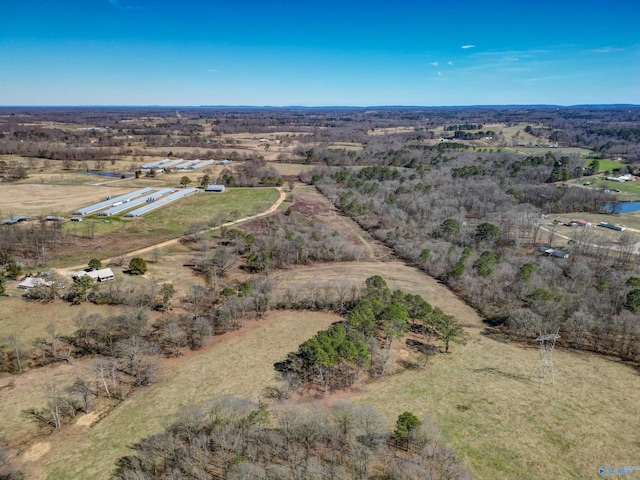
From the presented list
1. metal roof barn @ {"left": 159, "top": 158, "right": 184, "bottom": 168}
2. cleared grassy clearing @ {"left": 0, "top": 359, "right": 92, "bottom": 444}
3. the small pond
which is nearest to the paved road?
cleared grassy clearing @ {"left": 0, "top": 359, "right": 92, "bottom": 444}

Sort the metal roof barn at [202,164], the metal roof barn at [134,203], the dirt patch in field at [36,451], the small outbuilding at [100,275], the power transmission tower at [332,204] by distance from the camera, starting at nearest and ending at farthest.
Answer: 1. the dirt patch in field at [36,451]
2. the small outbuilding at [100,275]
3. the metal roof barn at [134,203]
4. the power transmission tower at [332,204]
5. the metal roof barn at [202,164]

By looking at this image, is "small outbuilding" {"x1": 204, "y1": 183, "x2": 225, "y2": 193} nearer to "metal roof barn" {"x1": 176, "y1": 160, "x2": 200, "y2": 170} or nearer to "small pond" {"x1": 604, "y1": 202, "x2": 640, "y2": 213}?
"metal roof barn" {"x1": 176, "y1": 160, "x2": 200, "y2": 170}

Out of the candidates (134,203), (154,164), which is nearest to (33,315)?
(134,203)

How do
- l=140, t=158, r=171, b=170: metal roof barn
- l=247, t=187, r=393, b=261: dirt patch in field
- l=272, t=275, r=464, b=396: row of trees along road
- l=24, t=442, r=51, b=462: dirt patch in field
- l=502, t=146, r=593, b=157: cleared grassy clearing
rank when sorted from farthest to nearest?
l=502, t=146, r=593, b=157: cleared grassy clearing
l=140, t=158, r=171, b=170: metal roof barn
l=247, t=187, r=393, b=261: dirt patch in field
l=272, t=275, r=464, b=396: row of trees along road
l=24, t=442, r=51, b=462: dirt patch in field

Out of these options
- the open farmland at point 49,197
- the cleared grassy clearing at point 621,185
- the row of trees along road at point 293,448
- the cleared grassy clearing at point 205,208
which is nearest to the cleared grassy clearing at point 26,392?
the row of trees along road at point 293,448

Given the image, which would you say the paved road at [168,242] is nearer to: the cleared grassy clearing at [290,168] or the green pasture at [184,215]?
the green pasture at [184,215]

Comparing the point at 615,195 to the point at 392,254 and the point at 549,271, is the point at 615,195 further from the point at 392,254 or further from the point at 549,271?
the point at 392,254
